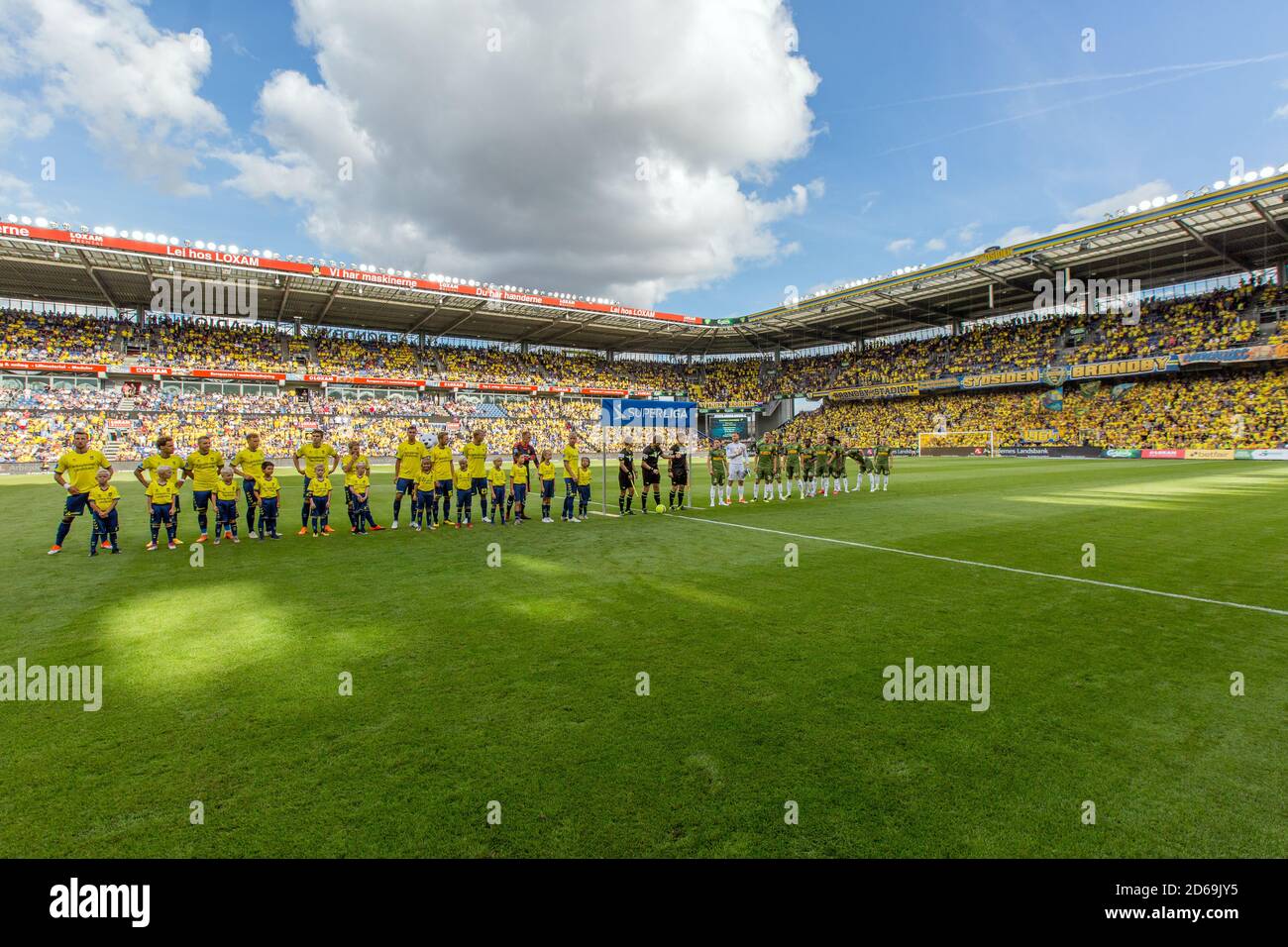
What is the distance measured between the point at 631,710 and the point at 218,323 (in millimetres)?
59868

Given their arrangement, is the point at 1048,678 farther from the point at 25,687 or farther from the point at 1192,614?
the point at 25,687

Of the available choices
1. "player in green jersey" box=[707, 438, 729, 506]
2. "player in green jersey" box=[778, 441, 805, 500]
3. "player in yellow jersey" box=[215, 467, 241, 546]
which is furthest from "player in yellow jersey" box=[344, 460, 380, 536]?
"player in green jersey" box=[778, 441, 805, 500]

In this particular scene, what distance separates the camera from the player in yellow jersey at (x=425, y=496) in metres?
12.9

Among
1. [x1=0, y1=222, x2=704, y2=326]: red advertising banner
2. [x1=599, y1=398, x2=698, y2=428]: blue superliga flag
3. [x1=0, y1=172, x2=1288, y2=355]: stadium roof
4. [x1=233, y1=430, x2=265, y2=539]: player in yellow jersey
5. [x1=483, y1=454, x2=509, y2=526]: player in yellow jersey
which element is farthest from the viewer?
[x1=0, y1=172, x2=1288, y2=355]: stadium roof

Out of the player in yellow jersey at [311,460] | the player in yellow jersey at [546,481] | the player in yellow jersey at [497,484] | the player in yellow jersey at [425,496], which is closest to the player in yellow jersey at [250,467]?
the player in yellow jersey at [311,460]

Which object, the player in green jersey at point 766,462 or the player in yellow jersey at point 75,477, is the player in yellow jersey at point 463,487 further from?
the player in green jersey at point 766,462

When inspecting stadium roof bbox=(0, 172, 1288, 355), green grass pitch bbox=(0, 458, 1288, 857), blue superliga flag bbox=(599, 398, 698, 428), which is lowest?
green grass pitch bbox=(0, 458, 1288, 857)

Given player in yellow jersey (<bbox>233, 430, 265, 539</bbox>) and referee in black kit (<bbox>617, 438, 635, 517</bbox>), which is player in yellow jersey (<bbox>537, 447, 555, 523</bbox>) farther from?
player in yellow jersey (<bbox>233, 430, 265, 539</bbox>)

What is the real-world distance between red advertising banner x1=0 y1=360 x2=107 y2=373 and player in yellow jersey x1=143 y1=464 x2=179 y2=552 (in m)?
44.2

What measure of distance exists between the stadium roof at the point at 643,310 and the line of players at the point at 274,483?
33.0 m

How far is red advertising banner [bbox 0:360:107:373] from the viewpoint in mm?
39812

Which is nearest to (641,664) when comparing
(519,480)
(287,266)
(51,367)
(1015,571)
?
(1015,571)
